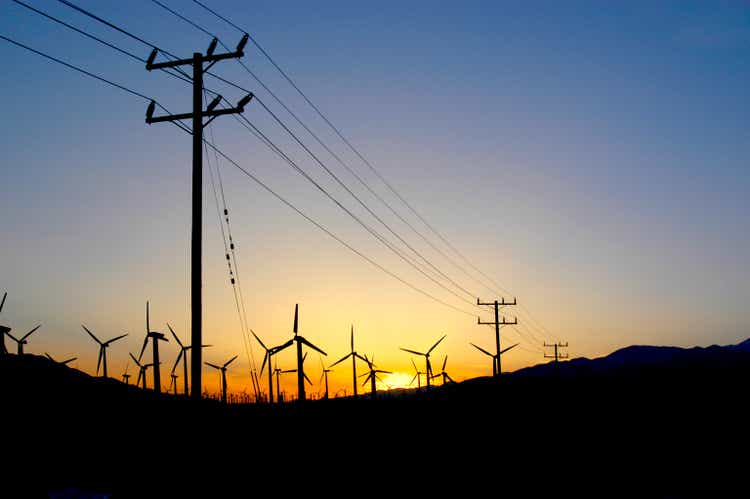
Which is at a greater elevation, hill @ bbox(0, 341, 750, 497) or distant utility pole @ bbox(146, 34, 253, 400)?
distant utility pole @ bbox(146, 34, 253, 400)

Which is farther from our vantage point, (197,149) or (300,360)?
(300,360)

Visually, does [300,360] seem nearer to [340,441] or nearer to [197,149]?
[340,441]

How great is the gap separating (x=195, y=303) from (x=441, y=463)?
74.6ft

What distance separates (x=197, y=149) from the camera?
35.5m

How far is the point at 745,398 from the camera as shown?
67750mm

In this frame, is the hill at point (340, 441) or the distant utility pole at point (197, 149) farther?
the hill at point (340, 441)

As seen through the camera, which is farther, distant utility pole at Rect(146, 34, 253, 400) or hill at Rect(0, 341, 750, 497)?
hill at Rect(0, 341, 750, 497)

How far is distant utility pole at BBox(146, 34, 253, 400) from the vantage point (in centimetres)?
3348

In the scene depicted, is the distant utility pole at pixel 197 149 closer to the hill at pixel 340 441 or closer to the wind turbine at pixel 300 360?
the hill at pixel 340 441

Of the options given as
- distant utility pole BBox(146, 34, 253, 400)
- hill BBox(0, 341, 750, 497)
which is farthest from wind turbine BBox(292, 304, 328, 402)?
distant utility pole BBox(146, 34, 253, 400)

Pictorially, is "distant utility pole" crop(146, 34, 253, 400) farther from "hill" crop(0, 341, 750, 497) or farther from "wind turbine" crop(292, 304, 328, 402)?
"wind turbine" crop(292, 304, 328, 402)

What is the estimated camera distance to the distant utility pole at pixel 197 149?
3348cm

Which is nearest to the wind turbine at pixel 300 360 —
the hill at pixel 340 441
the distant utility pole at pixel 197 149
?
the hill at pixel 340 441

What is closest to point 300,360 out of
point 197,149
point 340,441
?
point 340,441
